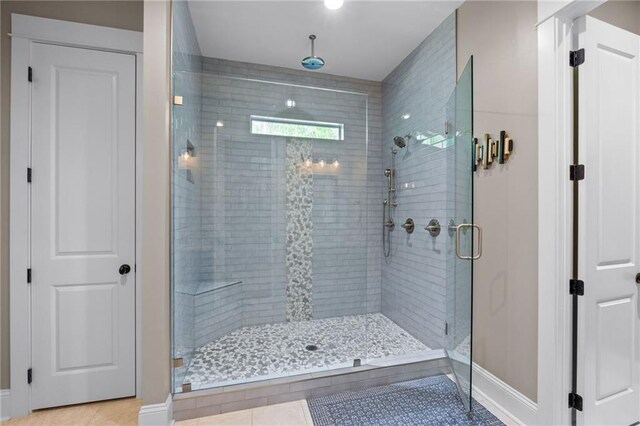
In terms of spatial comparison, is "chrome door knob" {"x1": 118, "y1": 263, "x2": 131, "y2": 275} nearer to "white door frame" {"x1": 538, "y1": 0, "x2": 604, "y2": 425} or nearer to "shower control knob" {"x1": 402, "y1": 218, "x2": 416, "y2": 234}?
"shower control knob" {"x1": 402, "y1": 218, "x2": 416, "y2": 234}

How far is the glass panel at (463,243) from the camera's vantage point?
5.53ft


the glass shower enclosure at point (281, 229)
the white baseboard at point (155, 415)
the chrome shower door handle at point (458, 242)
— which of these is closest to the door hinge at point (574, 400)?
the glass shower enclosure at point (281, 229)

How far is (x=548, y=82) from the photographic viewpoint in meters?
1.60

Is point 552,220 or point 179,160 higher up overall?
point 179,160

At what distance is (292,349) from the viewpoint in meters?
2.44

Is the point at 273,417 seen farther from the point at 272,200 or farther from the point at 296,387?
the point at 272,200

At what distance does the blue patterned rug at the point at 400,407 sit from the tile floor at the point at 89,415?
1.14m

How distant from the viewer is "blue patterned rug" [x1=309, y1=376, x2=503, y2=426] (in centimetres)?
178

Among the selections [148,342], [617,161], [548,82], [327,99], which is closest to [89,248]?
[148,342]

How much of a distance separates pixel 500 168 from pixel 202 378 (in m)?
2.37

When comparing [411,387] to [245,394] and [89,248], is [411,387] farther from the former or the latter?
[89,248]

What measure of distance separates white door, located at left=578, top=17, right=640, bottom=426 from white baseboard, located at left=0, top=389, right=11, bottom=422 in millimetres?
3286

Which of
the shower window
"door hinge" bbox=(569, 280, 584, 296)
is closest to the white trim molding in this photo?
the shower window

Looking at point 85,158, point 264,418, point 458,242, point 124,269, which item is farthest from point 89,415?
point 458,242
